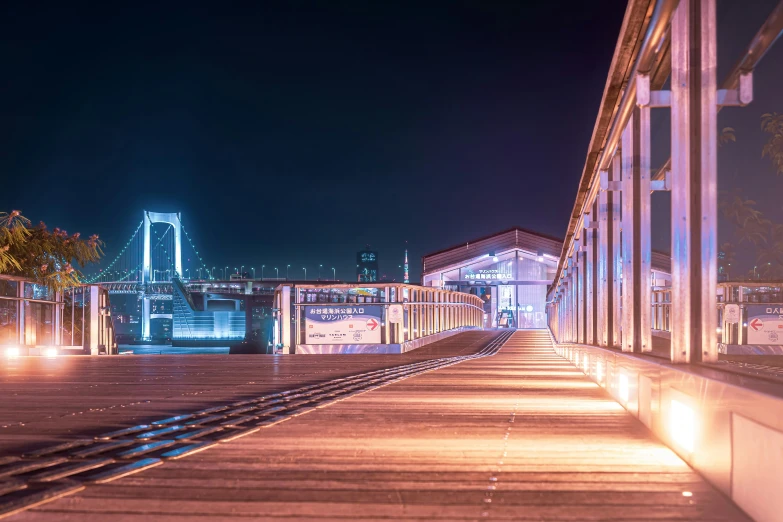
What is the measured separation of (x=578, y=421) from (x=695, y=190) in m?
2.22

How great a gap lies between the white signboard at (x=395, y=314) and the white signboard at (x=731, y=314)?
20.5 ft

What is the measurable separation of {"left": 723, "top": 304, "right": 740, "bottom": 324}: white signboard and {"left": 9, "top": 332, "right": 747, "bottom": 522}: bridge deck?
36.8ft

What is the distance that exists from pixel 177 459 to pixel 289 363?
944 cm

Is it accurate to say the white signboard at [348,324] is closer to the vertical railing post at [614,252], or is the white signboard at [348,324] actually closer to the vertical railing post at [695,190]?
the vertical railing post at [614,252]

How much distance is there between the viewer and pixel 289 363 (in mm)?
13773

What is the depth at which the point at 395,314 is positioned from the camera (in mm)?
17047

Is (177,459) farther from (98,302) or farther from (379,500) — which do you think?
(98,302)

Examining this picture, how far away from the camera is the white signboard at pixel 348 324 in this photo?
1717 centimetres

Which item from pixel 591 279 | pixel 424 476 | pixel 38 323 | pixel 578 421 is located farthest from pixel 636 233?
pixel 38 323

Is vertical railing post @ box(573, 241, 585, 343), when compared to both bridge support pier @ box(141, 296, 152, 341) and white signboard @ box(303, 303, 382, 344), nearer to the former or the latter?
white signboard @ box(303, 303, 382, 344)

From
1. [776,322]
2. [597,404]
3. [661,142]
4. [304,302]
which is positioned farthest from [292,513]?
[776,322]

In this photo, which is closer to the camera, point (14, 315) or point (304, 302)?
point (304, 302)

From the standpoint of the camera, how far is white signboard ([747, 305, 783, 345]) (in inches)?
674

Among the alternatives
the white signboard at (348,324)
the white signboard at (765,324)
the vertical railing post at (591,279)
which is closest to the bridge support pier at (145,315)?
the white signboard at (348,324)
